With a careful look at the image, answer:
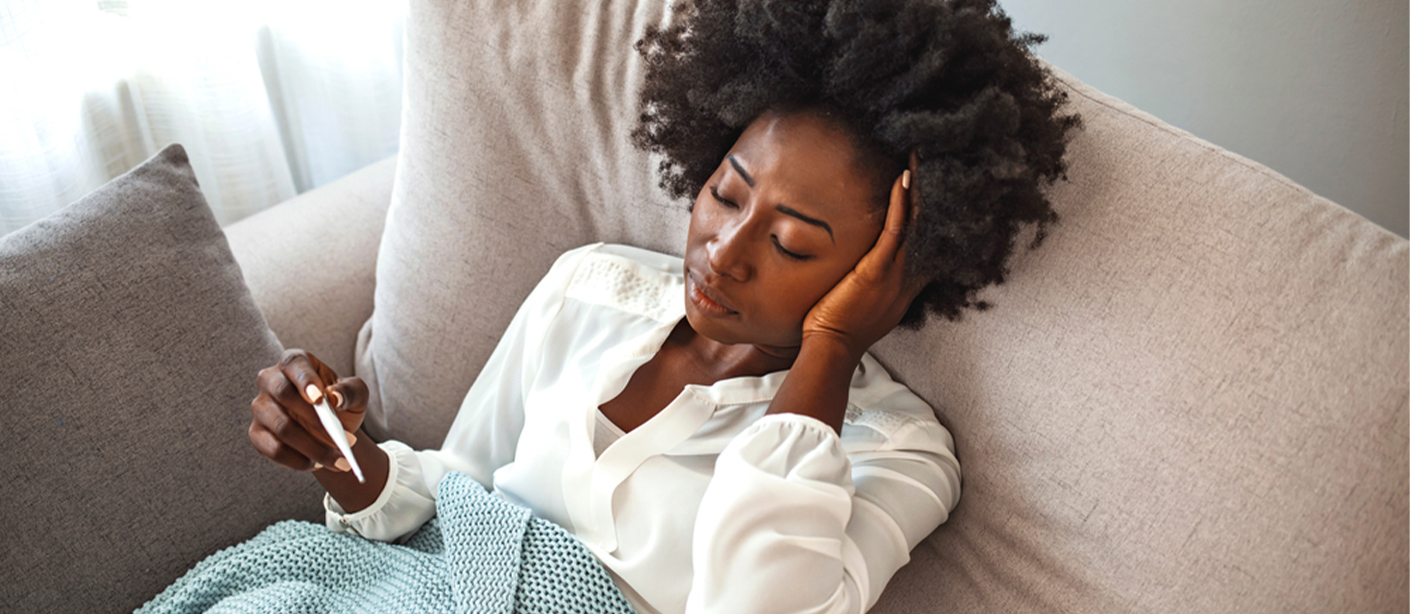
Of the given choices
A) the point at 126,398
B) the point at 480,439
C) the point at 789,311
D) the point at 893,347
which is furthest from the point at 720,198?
the point at 126,398

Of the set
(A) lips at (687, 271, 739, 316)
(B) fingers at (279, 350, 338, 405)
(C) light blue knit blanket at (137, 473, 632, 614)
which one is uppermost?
(A) lips at (687, 271, 739, 316)

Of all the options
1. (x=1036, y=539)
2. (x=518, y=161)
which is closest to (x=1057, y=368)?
(x=1036, y=539)

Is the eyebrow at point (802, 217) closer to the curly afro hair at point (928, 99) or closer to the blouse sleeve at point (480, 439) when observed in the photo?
the curly afro hair at point (928, 99)

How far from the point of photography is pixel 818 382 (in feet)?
2.94

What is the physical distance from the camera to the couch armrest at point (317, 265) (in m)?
1.37

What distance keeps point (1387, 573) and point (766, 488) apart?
0.56m

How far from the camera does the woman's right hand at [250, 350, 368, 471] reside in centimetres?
92

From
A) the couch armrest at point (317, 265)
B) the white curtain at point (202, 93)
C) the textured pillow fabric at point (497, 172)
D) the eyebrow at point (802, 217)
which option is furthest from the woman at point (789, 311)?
the white curtain at point (202, 93)

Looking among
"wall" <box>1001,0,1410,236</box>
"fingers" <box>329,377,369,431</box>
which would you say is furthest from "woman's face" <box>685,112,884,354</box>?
"wall" <box>1001,0,1410,236</box>

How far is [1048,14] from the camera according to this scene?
1.31m

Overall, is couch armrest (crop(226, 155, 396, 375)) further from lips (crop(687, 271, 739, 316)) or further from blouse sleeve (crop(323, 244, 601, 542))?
lips (crop(687, 271, 739, 316))

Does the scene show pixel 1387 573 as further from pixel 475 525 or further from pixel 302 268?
pixel 302 268

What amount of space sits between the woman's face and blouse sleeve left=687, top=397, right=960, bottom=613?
0.12m

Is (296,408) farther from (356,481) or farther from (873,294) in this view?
(873,294)
